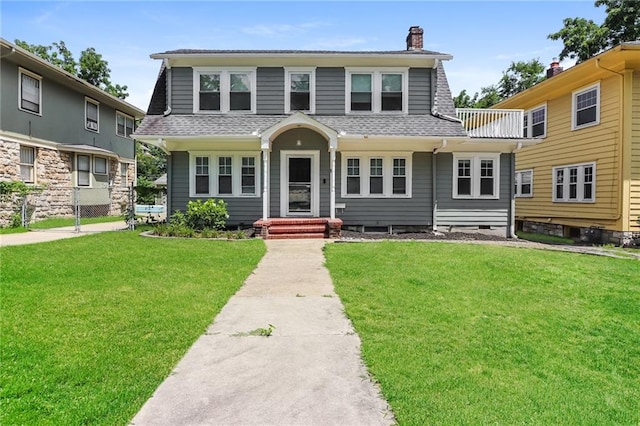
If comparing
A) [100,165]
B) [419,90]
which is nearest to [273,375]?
[419,90]

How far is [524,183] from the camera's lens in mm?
18172

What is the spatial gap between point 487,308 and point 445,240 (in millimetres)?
6501

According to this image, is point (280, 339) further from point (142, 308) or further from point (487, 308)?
point (487, 308)

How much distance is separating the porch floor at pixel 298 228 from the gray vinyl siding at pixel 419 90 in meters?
4.91

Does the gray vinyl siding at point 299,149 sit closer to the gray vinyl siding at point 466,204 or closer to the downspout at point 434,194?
the downspout at point 434,194

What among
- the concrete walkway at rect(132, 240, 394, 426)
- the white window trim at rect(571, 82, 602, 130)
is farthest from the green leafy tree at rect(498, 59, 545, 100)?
the concrete walkway at rect(132, 240, 394, 426)

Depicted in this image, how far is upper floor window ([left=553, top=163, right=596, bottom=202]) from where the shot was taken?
13.8 metres

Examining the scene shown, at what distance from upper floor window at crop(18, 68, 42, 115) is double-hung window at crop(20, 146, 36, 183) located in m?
1.53

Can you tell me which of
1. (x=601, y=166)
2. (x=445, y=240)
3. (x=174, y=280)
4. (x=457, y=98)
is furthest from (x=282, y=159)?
(x=457, y=98)

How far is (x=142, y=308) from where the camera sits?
4766 millimetres

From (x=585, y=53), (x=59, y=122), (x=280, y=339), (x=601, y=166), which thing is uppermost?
(x=585, y=53)

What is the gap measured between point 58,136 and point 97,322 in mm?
16265

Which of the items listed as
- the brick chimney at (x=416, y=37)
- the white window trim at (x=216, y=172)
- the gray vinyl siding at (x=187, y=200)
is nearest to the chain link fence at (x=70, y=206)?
the gray vinyl siding at (x=187, y=200)

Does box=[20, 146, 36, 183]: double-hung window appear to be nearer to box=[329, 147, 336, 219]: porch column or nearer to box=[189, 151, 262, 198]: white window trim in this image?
box=[189, 151, 262, 198]: white window trim
